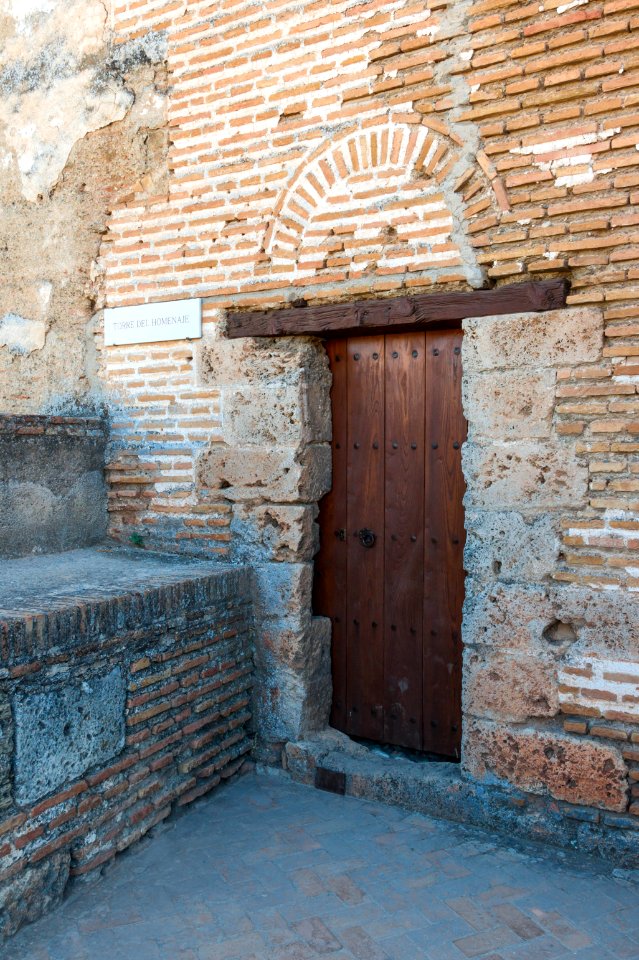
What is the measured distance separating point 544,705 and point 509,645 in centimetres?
29

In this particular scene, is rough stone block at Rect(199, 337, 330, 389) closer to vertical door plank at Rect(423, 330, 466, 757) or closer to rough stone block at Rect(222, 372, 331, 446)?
rough stone block at Rect(222, 372, 331, 446)

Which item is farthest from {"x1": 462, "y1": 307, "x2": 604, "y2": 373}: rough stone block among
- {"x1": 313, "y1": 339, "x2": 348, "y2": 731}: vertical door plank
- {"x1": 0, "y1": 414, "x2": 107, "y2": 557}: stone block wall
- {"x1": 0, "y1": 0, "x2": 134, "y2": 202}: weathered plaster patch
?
{"x1": 0, "y1": 0, "x2": 134, "y2": 202}: weathered plaster patch

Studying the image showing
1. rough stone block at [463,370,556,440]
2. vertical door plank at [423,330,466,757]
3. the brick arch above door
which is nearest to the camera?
rough stone block at [463,370,556,440]

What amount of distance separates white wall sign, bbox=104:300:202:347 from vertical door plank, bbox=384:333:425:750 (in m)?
1.12

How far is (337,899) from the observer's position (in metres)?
2.92

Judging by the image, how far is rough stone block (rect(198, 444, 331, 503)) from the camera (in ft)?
13.0

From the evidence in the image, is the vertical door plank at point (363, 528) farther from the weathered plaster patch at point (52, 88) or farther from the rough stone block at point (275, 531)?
the weathered plaster patch at point (52, 88)

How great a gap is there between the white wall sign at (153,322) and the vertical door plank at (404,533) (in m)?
1.12

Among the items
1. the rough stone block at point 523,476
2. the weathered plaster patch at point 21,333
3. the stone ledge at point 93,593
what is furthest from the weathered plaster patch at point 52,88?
the rough stone block at point 523,476

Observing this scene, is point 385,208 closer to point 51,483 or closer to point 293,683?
point 51,483

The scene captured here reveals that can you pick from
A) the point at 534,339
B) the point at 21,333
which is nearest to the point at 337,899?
the point at 534,339

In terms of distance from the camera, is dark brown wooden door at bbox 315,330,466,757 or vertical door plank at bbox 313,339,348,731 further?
vertical door plank at bbox 313,339,348,731

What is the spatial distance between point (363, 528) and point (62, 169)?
2942 millimetres

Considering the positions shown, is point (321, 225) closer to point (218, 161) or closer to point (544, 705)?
point (218, 161)
